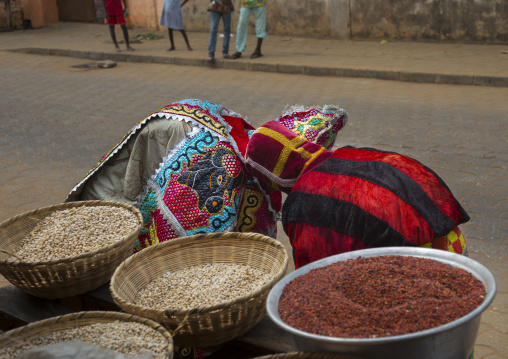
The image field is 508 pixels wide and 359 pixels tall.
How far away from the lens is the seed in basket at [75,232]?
1.93 m

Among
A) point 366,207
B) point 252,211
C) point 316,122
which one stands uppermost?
point 316,122

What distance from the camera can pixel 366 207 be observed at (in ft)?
6.04

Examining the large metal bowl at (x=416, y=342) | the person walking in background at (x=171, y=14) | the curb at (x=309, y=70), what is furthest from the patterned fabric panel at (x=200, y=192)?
the person walking in background at (x=171, y=14)

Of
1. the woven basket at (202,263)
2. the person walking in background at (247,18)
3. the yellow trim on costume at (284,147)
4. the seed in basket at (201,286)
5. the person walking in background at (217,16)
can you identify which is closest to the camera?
the woven basket at (202,263)

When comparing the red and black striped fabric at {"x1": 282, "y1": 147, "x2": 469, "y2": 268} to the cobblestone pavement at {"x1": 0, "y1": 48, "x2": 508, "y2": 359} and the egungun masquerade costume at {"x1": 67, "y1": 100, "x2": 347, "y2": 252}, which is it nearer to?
the egungun masquerade costume at {"x1": 67, "y1": 100, "x2": 347, "y2": 252}

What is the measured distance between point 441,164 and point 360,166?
327cm

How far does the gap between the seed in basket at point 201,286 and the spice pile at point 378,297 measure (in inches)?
11.0

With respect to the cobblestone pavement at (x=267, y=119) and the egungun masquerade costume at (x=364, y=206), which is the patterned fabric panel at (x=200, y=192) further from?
the cobblestone pavement at (x=267, y=119)

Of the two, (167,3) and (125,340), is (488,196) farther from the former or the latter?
(167,3)

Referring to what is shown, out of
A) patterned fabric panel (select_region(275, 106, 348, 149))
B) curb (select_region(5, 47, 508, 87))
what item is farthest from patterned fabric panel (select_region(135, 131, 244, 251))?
curb (select_region(5, 47, 508, 87))

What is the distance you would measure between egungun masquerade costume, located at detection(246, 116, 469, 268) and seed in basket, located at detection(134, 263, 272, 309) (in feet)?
0.72

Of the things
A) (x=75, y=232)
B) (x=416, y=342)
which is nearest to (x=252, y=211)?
(x=75, y=232)

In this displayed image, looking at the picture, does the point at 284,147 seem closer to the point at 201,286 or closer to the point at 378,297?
the point at 201,286

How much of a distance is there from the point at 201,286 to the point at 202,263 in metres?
0.17
